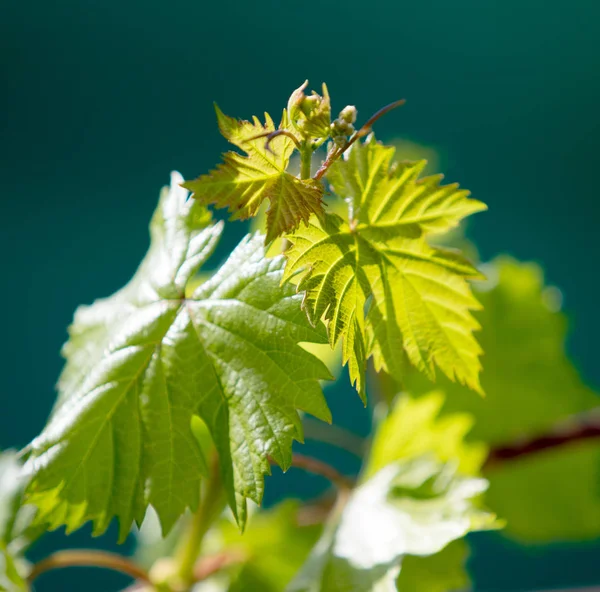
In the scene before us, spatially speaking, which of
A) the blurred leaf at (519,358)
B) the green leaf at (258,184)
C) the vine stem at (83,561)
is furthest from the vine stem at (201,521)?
the blurred leaf at (519,358)

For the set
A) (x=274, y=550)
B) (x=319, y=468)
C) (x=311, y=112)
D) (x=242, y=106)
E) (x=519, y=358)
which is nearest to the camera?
(x=311, y=112)

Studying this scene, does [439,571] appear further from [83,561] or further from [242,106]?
[242,106]

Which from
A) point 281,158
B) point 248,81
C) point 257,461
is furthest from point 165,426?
point 248,81

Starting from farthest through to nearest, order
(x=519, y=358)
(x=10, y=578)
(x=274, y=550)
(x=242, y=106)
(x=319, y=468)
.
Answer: (x=242, y=106) < (x=519, y=358) < (x=274, y=550) < (x=319, y=468) < (x=10, y=578)

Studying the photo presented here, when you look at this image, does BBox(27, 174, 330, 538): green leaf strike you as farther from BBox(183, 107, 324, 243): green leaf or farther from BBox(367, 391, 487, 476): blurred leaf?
BBox(367, 391, 487, 476): blurred leaf

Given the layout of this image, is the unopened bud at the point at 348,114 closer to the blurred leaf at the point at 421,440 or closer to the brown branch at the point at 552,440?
the blurred leaf at the point at 421,440

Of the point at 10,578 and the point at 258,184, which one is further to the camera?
the point at 10,578

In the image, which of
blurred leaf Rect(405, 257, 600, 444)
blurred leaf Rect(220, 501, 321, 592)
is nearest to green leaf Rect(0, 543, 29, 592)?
blurred leaf Rect(220, 501, 321, 592)

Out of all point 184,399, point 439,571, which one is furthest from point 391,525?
point 184,399

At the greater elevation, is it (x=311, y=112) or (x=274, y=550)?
(x=311, y=112)
